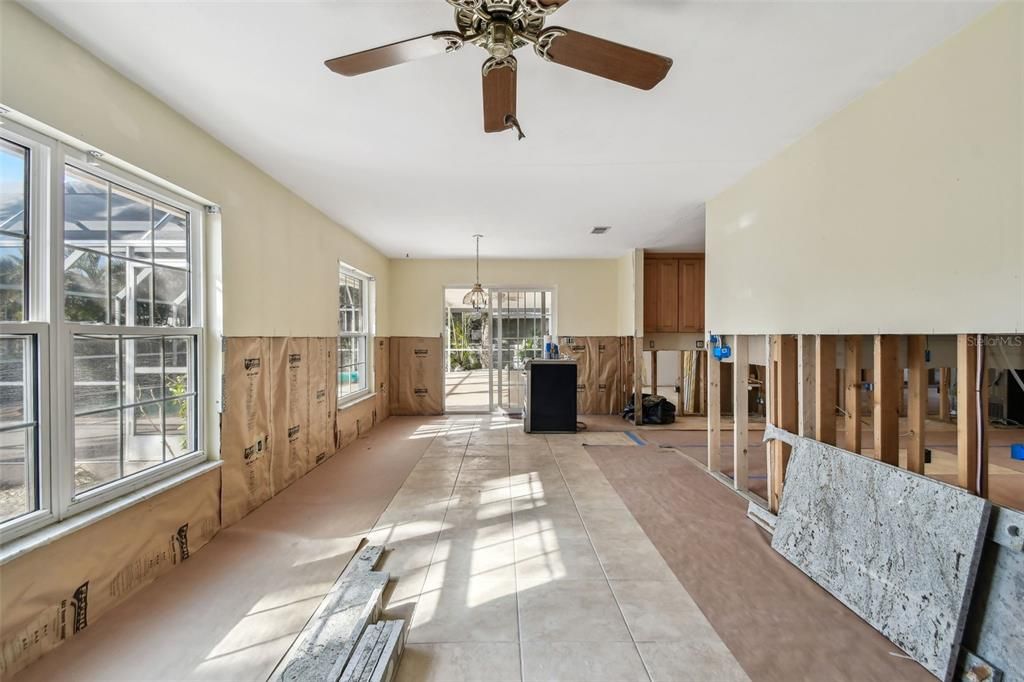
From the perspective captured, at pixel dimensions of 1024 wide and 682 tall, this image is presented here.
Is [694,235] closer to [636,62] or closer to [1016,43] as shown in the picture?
[1016,43]

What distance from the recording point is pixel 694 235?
5965mm

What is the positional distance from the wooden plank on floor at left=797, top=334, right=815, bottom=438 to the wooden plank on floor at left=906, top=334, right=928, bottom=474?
22.9 inches

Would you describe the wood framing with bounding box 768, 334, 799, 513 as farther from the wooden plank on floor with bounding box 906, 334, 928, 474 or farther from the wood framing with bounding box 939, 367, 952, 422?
the wood framing with bounding box 939, 367, 952, 422

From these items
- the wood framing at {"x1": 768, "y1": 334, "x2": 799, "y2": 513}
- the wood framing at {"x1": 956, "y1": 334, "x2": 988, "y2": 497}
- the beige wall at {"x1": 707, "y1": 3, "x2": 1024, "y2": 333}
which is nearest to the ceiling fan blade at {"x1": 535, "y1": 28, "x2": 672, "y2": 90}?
the beige wall at {"x1": 707, "y1": 3, "x2": 1024, "y2": 333}

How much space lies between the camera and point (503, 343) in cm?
794

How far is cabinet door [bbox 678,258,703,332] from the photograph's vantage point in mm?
7062

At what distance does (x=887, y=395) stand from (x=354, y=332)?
5.80m

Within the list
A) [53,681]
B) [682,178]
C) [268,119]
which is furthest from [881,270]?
[53,681]

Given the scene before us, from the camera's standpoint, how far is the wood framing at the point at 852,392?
2809 millimetres

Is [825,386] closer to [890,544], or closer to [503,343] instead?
[890,544]

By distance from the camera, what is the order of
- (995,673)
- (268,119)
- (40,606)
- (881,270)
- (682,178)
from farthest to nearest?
1. (682,178)
2. (268,119)
3. (881,270)
4. (40,606)
5. (995,673)

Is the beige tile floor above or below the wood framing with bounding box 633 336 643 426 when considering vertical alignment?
below

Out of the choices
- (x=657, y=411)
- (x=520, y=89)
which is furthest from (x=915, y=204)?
(x=657, y=411)

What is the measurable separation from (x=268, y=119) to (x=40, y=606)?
266 cm
